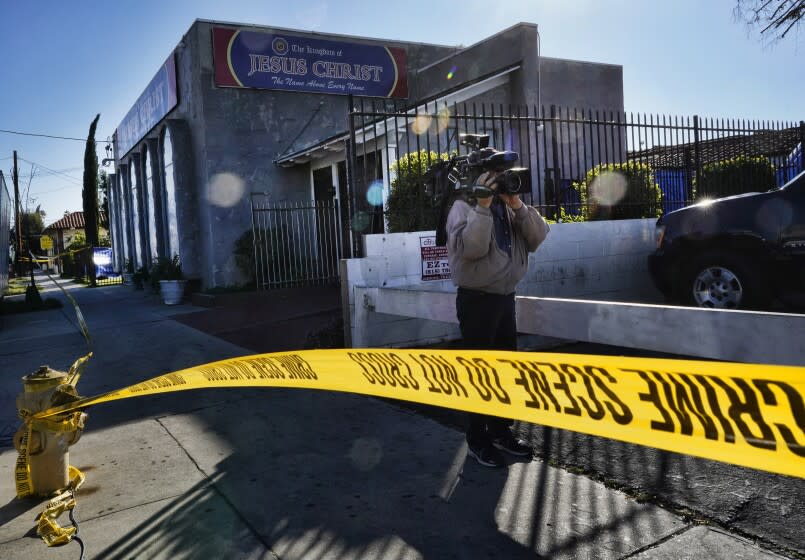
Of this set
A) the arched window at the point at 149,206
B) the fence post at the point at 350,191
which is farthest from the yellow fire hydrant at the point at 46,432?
the arched window at the point at 149,206

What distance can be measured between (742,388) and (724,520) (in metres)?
1.63

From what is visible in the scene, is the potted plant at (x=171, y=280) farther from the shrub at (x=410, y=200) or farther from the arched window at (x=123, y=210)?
the arched window at (x=123, y=210)

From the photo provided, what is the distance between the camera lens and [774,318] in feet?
8.50

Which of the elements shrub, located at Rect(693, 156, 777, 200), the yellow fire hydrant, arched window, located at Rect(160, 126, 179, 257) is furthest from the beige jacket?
arched window, located at Rect(160, 126, 179, 257)

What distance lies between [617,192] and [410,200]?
3580 millimetres

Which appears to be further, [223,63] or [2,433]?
[223,63]

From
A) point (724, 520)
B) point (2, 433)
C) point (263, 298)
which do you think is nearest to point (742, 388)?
point (724, 520)

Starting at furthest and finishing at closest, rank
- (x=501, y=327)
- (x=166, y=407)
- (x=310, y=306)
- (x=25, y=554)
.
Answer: (x=310, y=306) < (x=166, y=407) < (x=501, y=327) < (x=25, y=554)

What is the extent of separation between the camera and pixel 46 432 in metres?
3.33

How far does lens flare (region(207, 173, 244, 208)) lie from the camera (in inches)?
515

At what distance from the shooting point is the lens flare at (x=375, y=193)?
6.97 metres

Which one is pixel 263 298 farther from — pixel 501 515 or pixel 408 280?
pixel 501 515

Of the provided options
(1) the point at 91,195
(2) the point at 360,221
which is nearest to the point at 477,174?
(2) the point at 360,221

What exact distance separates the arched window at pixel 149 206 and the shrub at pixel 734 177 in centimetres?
1401
